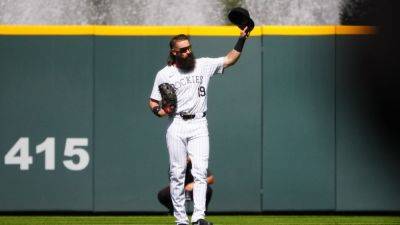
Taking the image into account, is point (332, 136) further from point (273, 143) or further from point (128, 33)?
point (128, 33)

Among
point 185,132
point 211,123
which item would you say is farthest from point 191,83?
point 211,123

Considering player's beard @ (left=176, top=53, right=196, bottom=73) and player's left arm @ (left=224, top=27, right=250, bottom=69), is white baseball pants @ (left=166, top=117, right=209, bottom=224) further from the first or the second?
player's left arm @ (left=224, top=27, right=250, bottom=69)

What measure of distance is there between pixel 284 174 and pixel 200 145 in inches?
109

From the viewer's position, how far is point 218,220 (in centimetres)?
942

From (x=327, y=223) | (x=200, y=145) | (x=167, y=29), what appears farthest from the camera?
(x=167, y=29)

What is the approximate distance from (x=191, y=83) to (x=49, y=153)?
9.84 feet

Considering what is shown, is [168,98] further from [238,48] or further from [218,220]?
[218,220]

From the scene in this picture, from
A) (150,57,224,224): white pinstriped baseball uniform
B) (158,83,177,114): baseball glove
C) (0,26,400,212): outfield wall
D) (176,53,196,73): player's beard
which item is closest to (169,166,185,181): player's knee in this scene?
(150,57,224,224): white pinstriped baseball uniform

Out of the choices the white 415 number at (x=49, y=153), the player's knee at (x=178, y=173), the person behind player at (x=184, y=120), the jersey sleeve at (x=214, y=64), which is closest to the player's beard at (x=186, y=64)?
the person behind player at (x=184, y=120)

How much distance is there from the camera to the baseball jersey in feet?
25.1

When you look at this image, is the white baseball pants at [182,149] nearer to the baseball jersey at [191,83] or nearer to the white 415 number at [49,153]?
the baseball jersey at [191,83]

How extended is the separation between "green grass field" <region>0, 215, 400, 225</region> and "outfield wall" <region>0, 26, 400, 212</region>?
0.71ft

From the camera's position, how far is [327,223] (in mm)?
9219

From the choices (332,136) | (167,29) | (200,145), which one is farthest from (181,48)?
(332,136)
